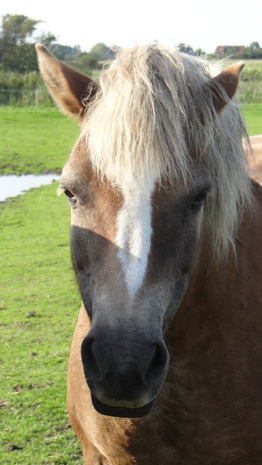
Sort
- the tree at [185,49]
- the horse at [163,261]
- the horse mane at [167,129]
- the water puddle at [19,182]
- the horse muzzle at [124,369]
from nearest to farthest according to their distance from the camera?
the horse muzzle at [124,369] < the horse at [163,261] < the horse mane at [167,129] < the tree at [185,49] < the water puddle at [19,182]

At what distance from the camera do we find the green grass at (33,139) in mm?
14367

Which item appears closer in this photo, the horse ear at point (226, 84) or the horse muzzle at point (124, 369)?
the horse muzzle at point (124, 369)

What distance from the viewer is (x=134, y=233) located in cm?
174

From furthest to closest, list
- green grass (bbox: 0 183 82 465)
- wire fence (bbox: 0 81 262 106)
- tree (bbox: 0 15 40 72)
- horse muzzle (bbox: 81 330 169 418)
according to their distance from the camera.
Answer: tree (bbox: 0 15 40 72)
wire fence (bbox: 0 81 262 106)
green grass (bbox: 0 183 82 465)
horse muzzle (bbox: 81 330 169 418)

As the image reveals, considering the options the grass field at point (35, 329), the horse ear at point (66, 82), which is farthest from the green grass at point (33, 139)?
the horse ear at point (66, 82)

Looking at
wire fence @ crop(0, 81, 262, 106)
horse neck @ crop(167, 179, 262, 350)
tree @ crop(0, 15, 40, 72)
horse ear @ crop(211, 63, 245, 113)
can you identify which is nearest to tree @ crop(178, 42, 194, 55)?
horse ear @ crop(211, 63, 245, 113)

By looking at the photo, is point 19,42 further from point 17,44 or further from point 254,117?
point 254,117

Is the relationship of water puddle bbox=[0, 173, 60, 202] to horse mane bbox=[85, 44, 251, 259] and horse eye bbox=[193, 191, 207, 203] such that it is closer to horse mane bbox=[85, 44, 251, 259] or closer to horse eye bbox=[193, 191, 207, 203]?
horse mane bbox=[85, 44, 251, 259]

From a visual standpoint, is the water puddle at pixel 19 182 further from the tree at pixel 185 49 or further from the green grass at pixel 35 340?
the tree at pixel 185 49

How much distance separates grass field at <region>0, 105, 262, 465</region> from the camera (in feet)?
12.8

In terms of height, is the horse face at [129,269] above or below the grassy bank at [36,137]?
above

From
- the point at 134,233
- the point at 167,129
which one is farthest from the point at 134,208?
the point at 167,129

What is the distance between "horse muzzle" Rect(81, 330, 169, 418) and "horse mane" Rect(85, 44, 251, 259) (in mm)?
524

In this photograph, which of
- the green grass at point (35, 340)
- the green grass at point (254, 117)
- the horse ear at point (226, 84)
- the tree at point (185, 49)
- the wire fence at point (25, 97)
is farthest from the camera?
the wire fence at point (25, 97)
